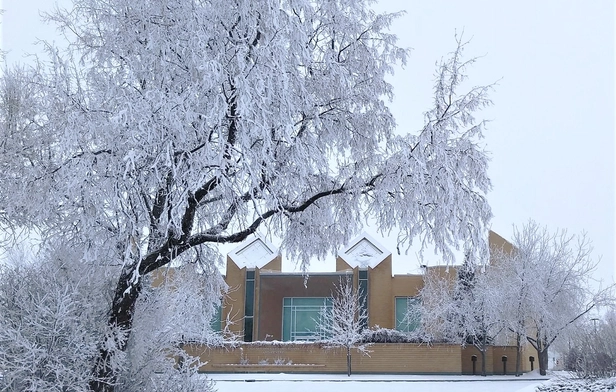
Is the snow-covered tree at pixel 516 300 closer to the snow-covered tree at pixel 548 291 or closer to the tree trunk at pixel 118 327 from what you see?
the snow-covered tree at pixel 548 291

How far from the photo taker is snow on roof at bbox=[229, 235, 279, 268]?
3750cm

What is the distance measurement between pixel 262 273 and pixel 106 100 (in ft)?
95.0

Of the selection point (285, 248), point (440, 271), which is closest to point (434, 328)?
point (440, 271)

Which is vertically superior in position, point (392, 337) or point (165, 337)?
point (392, 337)

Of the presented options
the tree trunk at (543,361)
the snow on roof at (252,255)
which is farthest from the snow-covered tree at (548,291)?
the snow on roof at (252,255)

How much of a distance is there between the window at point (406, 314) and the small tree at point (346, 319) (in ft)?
6.16

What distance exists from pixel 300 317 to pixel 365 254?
501 cm

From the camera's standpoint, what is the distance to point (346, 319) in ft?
102

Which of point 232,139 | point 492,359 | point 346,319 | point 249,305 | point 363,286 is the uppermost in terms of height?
point 363,286

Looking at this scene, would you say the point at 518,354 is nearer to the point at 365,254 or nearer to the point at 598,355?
the point at 365,254

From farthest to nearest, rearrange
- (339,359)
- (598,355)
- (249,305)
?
1. (249,305)
2. (339,359)
3. (598,355)

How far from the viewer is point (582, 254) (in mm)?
30312

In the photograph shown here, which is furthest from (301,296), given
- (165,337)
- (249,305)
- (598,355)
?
(165,337)

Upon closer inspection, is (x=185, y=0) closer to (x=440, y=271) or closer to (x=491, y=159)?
(x=491, y=159)
